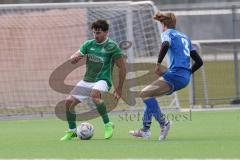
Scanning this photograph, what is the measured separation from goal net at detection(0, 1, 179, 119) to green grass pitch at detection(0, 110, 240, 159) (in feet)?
6.21

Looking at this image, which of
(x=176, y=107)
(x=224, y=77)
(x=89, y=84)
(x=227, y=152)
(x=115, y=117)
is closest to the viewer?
(x=227, y=152)

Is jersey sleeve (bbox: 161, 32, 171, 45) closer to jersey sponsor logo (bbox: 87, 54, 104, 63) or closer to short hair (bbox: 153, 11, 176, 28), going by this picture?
short hair (bbox: 153, 11, 176, 28)

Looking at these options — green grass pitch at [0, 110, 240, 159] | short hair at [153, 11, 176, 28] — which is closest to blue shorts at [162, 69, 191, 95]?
short hair at [153, 11, 176, 28]

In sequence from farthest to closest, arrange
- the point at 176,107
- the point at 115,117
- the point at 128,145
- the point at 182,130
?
the point at 176,107 < the point at 115,117 < the point at 182,130 < the point at 128,145

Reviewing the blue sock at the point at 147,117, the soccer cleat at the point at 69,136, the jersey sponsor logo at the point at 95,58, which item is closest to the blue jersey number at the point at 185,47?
the blue sock at the point at 147,117

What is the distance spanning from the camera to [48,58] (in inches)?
767

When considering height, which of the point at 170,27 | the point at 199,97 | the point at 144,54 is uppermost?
the point at 170,27

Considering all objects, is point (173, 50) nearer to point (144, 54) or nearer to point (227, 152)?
point (227, 152)

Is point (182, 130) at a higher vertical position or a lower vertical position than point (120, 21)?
lower

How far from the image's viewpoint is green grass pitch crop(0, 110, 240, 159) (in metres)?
10.2

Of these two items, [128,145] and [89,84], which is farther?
[89,84]

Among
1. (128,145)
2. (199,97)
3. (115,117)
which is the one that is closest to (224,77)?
(199,97)

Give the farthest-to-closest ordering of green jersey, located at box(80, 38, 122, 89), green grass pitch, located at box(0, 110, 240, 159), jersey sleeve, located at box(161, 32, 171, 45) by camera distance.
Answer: green jersey, located at box(80, 38, 122, 89), jersey sleeve, located at box(161, 32, 171, 45), green grass pitch, located at box(0, 110, 240, 159)

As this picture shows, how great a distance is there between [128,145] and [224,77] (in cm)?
994
